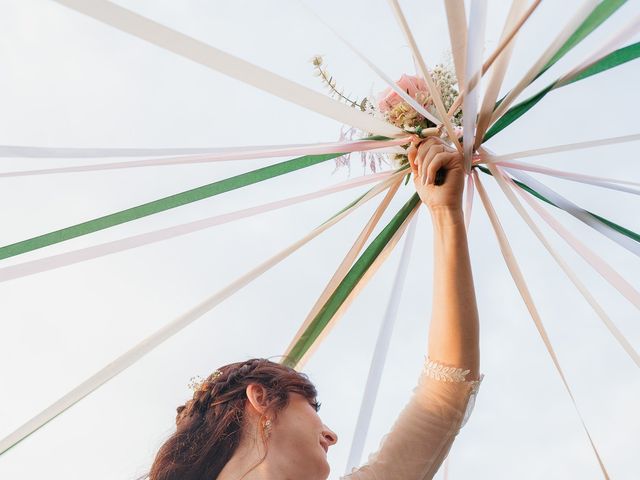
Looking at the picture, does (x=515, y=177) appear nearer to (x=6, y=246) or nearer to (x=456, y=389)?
(x=456, y=389)

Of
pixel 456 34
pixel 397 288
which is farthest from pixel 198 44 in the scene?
pixel 397 288

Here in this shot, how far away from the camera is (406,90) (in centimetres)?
253

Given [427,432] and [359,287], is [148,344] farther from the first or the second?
[427,432]

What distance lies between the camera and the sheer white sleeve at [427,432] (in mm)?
1967

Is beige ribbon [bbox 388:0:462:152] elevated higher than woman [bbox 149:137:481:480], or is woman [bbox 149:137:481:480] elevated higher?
beige ribbon [bbox 388:0:462:152]

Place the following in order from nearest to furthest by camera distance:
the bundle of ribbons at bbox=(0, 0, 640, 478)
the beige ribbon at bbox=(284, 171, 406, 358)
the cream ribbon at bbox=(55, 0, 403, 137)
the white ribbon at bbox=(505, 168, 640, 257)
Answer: the cream ribbon at bbox=(55, 0, 403, 137), the bundle of ribbons at bbox=(0, 0, 640, 478), the white ribbon at bbox=(505, 168, 640, 257), the beige ribbon at bbox=(284, 171, 406, 358)

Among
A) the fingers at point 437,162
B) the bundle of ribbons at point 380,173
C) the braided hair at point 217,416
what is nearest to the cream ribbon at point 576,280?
the bundle of ribbons at point 380,173

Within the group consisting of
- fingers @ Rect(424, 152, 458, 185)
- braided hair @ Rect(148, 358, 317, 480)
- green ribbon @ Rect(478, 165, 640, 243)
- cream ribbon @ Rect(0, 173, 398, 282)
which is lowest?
braided hair @ Rect(148, 358, 317, 480)

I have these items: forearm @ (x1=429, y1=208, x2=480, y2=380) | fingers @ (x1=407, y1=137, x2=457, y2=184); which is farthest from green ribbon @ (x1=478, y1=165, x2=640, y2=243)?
forearm @ (x1=429, y1=208, x2=480, y2=380)

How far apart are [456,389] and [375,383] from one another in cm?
90

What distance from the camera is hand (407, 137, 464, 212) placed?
6.89 ft

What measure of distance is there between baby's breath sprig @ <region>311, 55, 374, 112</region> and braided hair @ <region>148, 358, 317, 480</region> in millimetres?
982

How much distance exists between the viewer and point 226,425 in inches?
86.9

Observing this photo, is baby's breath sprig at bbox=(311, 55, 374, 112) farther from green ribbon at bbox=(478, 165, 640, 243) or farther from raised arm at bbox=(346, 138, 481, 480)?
raised arm at bbox=(346, 138, 481, 480)
